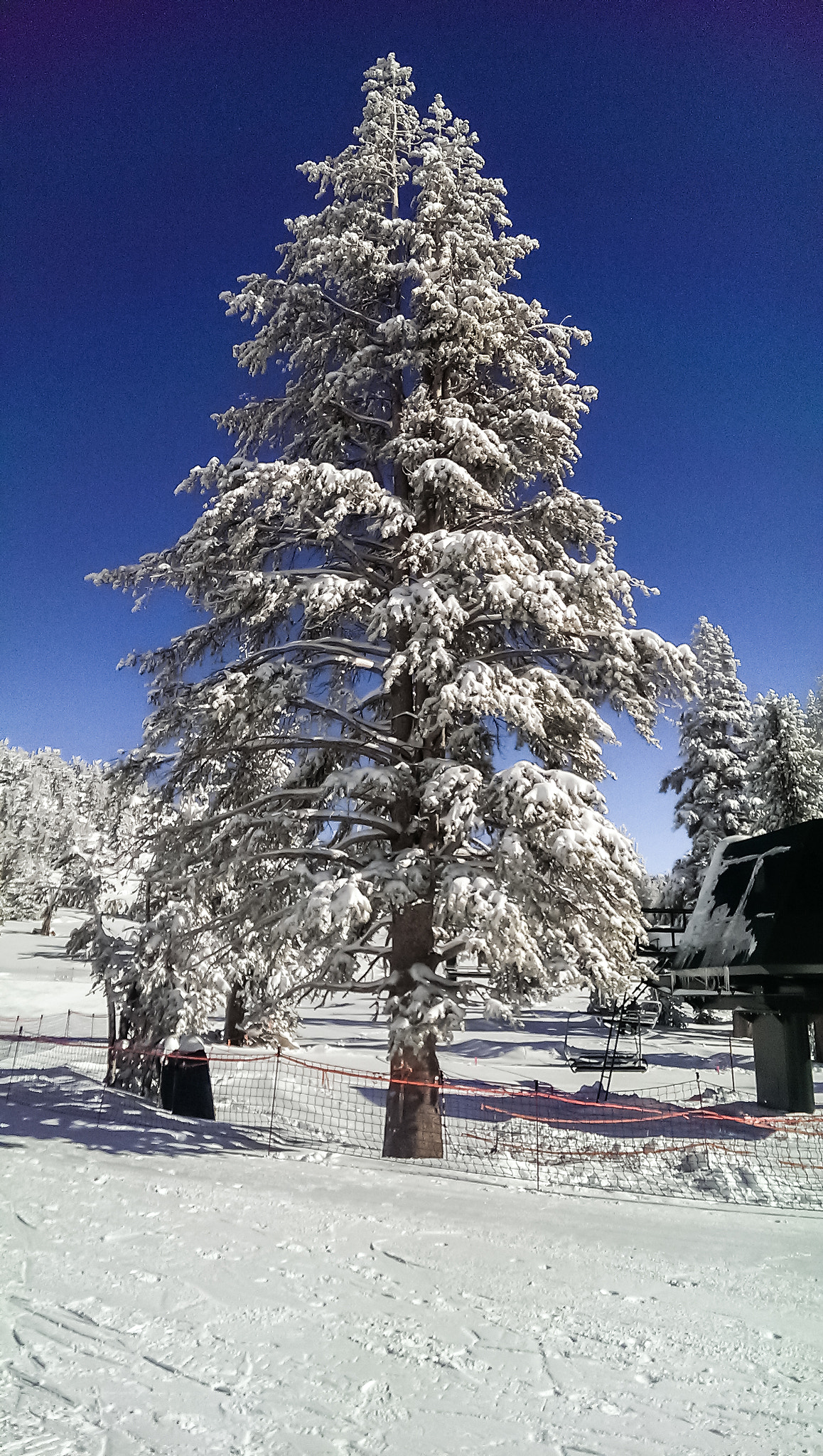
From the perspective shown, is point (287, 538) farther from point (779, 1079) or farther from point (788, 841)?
point (779, 1079)

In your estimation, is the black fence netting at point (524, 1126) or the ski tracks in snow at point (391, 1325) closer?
the ski tracks in snow at point (391, 1325)

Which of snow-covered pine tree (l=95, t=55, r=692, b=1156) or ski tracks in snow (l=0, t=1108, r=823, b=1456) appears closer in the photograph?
ski tracks in snow (l=0, t=1108, r=823, b=1456)

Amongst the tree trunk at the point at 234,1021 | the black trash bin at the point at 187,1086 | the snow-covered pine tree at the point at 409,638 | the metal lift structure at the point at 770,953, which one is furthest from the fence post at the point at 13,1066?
the metal lift structure at the point at 770,953

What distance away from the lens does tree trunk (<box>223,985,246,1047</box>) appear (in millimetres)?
29656

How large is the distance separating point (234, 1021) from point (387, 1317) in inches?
1063

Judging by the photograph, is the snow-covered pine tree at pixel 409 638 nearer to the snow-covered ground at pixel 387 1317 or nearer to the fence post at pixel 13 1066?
the snow-covered ground at pixel 387 1317

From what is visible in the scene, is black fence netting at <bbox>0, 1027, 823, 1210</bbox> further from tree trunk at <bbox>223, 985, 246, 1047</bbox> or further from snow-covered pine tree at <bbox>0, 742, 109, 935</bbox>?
snow-covered pine tree at <bbox>0, 742, 109, 935</bbox>

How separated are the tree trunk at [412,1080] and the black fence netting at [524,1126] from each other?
274 millimetres

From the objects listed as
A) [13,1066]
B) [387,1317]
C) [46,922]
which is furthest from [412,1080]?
[46,922]

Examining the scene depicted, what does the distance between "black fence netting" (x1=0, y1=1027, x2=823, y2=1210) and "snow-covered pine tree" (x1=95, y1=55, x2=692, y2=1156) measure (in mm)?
2160

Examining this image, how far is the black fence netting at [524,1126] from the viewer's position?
396 inches

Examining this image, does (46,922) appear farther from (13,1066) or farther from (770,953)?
(770,953)

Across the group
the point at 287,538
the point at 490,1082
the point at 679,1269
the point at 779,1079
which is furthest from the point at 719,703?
the point at 679,1269

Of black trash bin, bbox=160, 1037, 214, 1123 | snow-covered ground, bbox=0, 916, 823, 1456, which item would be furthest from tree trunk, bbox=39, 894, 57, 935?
snow-covered ground, bbox=0, 916, 823, 1456
